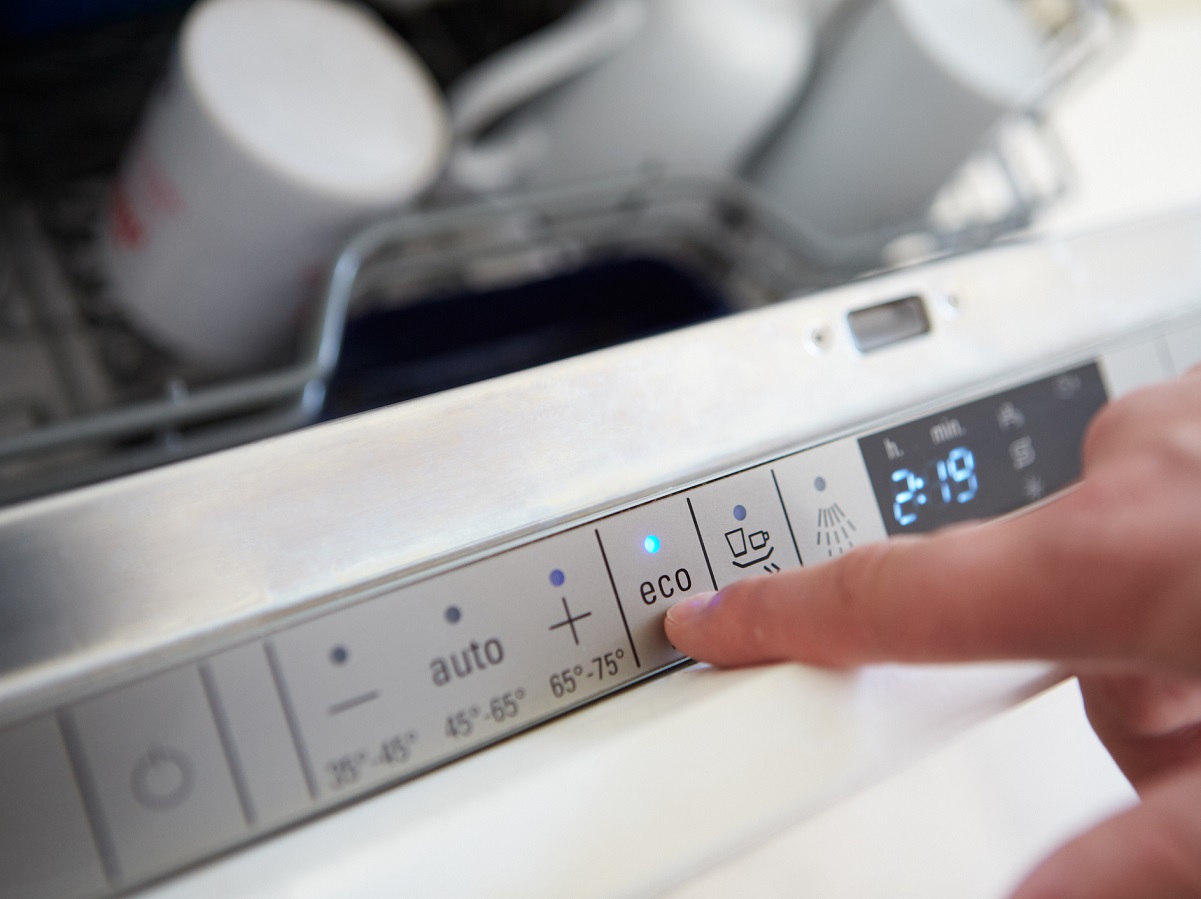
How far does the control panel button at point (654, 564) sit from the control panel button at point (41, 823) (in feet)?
0.53

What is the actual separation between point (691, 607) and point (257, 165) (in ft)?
0.84

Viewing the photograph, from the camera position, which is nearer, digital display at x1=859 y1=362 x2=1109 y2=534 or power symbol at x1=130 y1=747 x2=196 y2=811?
power symbol at x1=130 y1=747 x2=196 y2=811

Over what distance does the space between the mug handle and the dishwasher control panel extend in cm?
24

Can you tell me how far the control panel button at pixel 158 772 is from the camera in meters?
0.21

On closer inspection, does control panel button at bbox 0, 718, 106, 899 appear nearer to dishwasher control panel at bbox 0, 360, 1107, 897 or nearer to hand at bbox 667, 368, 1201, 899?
dishwasher control panel at bbox 0, 360, 1107, 897

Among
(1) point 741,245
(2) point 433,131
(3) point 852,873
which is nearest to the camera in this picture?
(3) point 852,873

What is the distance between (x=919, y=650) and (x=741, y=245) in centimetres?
37

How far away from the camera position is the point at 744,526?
0.29 metres

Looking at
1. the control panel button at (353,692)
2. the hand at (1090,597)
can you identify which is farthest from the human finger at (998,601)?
the control panel button at (353,692)

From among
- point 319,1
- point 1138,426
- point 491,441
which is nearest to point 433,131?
point 319,1

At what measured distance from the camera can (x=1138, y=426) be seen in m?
0.22

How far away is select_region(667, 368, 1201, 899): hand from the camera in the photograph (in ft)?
0.58

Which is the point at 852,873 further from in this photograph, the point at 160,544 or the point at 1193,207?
the point at 1193,207

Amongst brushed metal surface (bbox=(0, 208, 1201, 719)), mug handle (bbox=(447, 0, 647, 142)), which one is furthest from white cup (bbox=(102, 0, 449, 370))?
brushed metal surface (bbox=(0, 208, 1201, 719))
